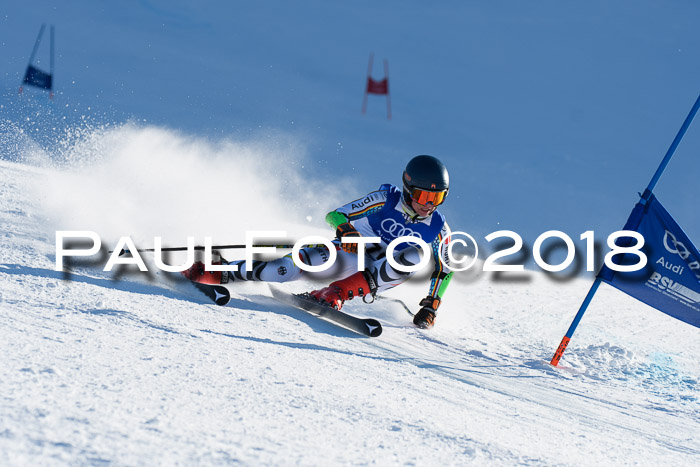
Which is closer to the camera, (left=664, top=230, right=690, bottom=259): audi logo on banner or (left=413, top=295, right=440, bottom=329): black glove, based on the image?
(left=664, top=230, right=690, bottom=259): audi logo on banner

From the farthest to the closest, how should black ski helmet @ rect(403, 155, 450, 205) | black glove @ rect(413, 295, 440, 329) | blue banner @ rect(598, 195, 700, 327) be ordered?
black glove @ rect(413, 295, 440, 329) → blue banner @ rect(598, 195, 700, 327) → black ski helmet @ rect(403, 155, 450, 205)

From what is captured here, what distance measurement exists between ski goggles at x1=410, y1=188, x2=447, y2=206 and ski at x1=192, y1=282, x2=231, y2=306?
1725 mm

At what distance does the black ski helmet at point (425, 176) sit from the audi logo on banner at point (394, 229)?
0.29 metres

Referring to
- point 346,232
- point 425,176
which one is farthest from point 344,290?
point 425,176

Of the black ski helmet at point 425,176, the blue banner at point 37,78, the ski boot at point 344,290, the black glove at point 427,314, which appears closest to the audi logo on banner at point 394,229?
the black ski helmet at point 425,176

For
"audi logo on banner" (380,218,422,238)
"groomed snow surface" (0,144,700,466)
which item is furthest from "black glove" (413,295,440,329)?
"audi logo on banner" (380,218,422,238)

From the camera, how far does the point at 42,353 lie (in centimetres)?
232

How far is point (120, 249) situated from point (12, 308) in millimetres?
1928

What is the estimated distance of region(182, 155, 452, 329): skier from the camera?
16.2 ft

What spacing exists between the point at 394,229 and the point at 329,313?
997mm

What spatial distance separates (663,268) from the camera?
524 centimetres

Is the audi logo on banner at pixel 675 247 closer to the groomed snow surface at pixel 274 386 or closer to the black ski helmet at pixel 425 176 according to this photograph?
the groomed snow surface at pixel 274 386

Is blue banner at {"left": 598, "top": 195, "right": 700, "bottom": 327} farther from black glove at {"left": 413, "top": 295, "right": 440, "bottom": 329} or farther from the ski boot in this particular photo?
the ski boot

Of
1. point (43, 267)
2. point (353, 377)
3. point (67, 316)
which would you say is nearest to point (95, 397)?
point (67, 316)
